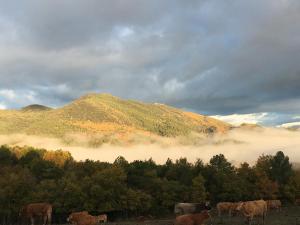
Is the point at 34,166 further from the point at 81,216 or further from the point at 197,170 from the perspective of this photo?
the point at 81,216

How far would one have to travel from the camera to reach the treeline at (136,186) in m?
93.5

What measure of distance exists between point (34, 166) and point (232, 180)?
194 ft

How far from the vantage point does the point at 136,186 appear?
388 ft

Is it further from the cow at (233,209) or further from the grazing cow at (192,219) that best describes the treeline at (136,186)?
the grazing cow at (192,219)

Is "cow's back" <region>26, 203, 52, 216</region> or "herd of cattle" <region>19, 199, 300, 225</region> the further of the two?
"cow's back" <region>26, 203, 52, 216</region>

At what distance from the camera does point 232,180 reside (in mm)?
116938

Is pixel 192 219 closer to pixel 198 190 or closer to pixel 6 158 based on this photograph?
pixel 198 190

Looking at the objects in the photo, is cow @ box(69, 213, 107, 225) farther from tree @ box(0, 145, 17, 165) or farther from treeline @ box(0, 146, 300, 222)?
tree @ box(0, 145, 17, 165)

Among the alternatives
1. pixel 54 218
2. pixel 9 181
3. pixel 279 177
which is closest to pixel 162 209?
pixel 54 218

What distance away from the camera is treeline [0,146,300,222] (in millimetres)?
93500

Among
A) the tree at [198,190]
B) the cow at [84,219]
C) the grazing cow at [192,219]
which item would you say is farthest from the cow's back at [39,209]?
the tree at [198,190]

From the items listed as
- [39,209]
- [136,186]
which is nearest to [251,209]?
[39,209]

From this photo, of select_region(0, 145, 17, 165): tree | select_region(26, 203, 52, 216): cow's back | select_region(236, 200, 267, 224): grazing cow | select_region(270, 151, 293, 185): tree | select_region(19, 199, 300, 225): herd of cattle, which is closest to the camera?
select_region(19, 199, 300, 225): herd of cattle

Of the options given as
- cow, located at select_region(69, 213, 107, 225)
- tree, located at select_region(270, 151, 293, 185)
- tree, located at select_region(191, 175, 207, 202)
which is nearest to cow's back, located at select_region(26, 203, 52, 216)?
cow, located at select_region(69, 213, 107, 225)
